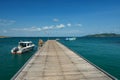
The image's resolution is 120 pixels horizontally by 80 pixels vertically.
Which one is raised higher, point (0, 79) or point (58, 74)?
point (58, 74)

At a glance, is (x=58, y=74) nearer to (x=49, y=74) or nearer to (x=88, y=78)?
(x=49, y=74)

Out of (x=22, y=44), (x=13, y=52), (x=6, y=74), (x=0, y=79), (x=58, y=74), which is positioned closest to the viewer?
(x=58, y=74)

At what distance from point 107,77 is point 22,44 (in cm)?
3732

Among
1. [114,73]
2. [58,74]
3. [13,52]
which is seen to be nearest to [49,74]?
[58,74]

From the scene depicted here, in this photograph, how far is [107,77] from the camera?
14281 mm

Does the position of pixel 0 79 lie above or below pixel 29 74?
below

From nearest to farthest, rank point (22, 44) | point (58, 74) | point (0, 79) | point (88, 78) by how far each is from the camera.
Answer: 1. point (88, 78)
2. point (58, 74)
3. point (0, 79)
4. point (22, 44)

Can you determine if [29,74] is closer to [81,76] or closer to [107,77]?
[81,76]

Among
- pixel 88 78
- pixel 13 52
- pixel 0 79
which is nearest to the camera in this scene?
pixel 88 78

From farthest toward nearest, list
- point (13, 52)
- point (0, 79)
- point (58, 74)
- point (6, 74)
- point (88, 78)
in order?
point (13, 52) < point (6, 74) < point (0, 79) < point (58, 74) < point (88, 78)

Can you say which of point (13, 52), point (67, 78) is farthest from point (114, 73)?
point (13, 52)

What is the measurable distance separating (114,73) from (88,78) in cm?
937

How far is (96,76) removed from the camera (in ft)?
48.1

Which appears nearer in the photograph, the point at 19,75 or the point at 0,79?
the point at 19,75
